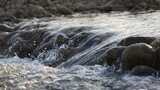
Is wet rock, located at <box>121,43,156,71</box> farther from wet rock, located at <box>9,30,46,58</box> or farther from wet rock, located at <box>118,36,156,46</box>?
wet rock, located at <box>9,30,46,58</box>

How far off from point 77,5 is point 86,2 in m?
0.60

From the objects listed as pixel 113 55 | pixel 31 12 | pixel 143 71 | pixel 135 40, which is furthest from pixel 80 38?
pixel 31 12

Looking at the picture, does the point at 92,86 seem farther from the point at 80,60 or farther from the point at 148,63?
the point at 80,60

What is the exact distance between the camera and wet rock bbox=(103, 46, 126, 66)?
6387 millimetres

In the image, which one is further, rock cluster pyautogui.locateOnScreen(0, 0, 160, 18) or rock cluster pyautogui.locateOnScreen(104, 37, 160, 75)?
rock cluster pyautogui.locateOnScreen(0, 0, 160, 18)

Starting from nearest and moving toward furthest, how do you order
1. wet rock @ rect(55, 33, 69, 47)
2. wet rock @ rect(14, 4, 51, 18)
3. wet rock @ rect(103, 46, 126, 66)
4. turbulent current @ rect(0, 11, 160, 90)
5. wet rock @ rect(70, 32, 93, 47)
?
turbulent current @ rect(0, 11, 160, 90), wet rock @ rect(103, 46, 126, 66), wet rock @ rect(70, 32, 93, 47), wet rock @ rect(55, 33, 69, 47), wet rock @ rect(14, 4, 51, 18)

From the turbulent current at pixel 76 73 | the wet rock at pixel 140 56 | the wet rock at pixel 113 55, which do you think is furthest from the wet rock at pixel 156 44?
the turbulent current at pixel 76 73

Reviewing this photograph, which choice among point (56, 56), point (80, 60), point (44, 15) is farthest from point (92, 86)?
point (44, 15)

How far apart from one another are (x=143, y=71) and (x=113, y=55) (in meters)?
0.82

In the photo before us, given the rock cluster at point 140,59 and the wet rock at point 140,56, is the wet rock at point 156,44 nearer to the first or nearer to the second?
the rock cluster at point 140,59

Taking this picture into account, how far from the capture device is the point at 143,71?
5.71m

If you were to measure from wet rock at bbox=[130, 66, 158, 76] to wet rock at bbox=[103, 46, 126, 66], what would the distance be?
643mm

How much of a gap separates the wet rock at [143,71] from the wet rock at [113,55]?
2.11 ft

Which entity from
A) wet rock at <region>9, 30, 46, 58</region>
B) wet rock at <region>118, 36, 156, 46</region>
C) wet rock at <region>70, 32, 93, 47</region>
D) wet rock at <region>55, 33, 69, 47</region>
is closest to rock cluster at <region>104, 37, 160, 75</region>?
wet rock at <region>118, 36, 156, 46</region>
